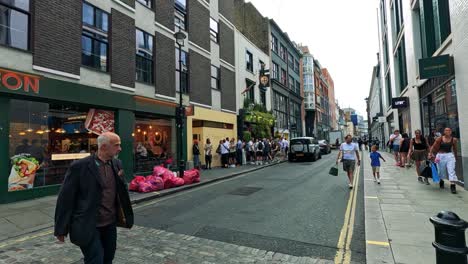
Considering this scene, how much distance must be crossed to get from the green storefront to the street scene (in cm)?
4

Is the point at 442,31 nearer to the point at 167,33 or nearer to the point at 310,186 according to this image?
the point at 310,186

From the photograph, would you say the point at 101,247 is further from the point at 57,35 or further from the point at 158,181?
the point at 57,35

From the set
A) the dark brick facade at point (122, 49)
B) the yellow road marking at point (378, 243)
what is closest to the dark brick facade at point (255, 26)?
the dark brick facade at point (122, 49)

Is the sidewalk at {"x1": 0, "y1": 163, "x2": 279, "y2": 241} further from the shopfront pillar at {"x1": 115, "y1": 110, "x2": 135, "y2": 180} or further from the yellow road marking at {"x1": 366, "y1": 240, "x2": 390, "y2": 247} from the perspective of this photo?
the yellow road marking at {"x1": 366, "y1": 240, "x2": 390, "y2": 247}

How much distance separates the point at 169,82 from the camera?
50.5 feet

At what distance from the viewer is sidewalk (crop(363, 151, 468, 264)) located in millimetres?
4117

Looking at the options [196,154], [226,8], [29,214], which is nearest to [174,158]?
[196,154]

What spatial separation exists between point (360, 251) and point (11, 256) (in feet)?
17.7

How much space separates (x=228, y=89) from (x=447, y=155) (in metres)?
15.4

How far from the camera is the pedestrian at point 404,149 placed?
14285mm

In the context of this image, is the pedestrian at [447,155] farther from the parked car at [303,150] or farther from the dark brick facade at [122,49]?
the parked car at [303,150]

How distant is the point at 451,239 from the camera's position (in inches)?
105

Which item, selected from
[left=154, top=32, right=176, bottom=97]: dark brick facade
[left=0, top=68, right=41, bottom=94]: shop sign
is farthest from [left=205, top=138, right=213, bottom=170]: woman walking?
[left=0, top=68, right=41, bottom=94]: shop sign

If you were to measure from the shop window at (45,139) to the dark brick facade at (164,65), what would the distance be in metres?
4.16
